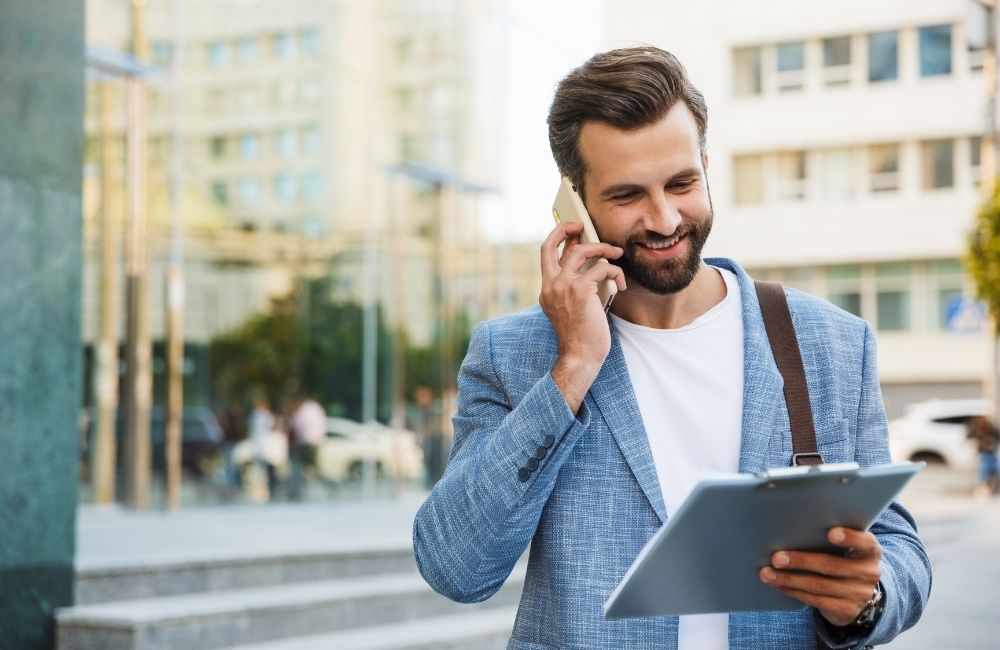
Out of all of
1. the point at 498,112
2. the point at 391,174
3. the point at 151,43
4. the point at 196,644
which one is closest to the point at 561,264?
the point at 196,644

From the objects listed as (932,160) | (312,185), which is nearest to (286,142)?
(312,185)

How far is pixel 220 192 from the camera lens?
1341 cm

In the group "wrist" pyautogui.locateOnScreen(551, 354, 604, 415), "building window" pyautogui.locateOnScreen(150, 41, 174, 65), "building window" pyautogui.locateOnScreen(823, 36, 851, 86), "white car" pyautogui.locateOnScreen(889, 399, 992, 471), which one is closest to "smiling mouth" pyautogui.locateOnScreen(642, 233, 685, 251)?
"wrist" pyautogui.locateOnScreen(551, 354, 604, 415)

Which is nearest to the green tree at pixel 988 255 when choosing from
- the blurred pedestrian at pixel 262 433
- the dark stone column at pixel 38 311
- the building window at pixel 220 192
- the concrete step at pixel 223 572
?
the blurred pedestrian at pixel 262 433

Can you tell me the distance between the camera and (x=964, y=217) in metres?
33.7

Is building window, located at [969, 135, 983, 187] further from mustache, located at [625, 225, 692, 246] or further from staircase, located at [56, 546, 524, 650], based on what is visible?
mustache, located at [625, 225, 692, 246]

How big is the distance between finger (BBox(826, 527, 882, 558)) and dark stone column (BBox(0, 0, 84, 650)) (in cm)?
432

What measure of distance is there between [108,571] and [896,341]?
3146 centimetres

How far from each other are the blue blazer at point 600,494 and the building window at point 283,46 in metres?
12.6

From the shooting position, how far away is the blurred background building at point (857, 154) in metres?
34.3

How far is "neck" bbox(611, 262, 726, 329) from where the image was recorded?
233cm

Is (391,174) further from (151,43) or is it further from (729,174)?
(729,174)

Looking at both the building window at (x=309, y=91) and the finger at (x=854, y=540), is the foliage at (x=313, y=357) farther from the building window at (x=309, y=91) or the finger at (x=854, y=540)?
the finger at (x=854, y=540)

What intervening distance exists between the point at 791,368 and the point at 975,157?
34.2 m
